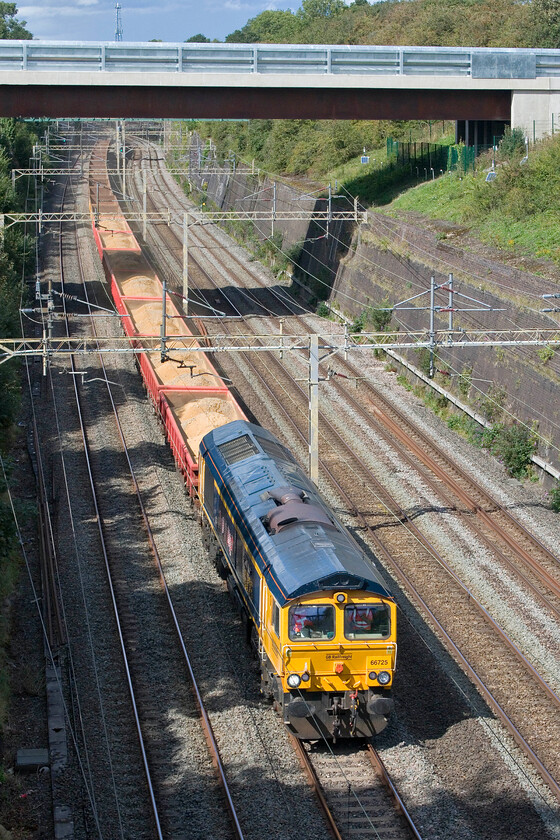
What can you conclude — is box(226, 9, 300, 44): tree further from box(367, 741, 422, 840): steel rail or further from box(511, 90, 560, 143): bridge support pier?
box(367, 741, 422, 840): steel rail

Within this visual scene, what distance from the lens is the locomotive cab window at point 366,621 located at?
15180 mm

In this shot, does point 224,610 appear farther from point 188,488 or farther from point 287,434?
point 287,434

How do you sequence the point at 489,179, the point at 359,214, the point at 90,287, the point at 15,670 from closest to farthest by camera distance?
the point at 15,670
the point at 489,179
the point at 359,214
the point at 90,287

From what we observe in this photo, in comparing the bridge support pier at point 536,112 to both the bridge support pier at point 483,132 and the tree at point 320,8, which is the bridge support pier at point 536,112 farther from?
the tree at point 320,8

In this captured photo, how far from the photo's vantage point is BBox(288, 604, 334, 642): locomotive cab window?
1506 centimetres

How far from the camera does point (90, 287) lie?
172 ft

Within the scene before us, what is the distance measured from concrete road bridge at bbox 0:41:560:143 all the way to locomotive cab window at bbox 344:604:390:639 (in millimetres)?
27310

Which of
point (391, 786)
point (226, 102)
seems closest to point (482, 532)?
point (391, 786)

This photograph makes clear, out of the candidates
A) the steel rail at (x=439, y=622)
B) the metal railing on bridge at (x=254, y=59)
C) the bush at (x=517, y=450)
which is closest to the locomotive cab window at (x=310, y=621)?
the steel rail at (x=439, y=622)

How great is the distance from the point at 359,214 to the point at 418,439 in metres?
19.0

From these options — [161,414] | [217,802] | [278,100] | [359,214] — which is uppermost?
[278,100]

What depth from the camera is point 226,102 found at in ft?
128

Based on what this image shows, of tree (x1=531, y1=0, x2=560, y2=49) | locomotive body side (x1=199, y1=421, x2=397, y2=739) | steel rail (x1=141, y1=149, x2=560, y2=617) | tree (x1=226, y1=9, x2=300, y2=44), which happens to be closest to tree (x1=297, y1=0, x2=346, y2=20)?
tree (x1=226, y1=9, x2=300, y2=44)

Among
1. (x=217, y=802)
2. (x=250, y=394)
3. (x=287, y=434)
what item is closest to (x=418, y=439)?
(x=287, y=434)
